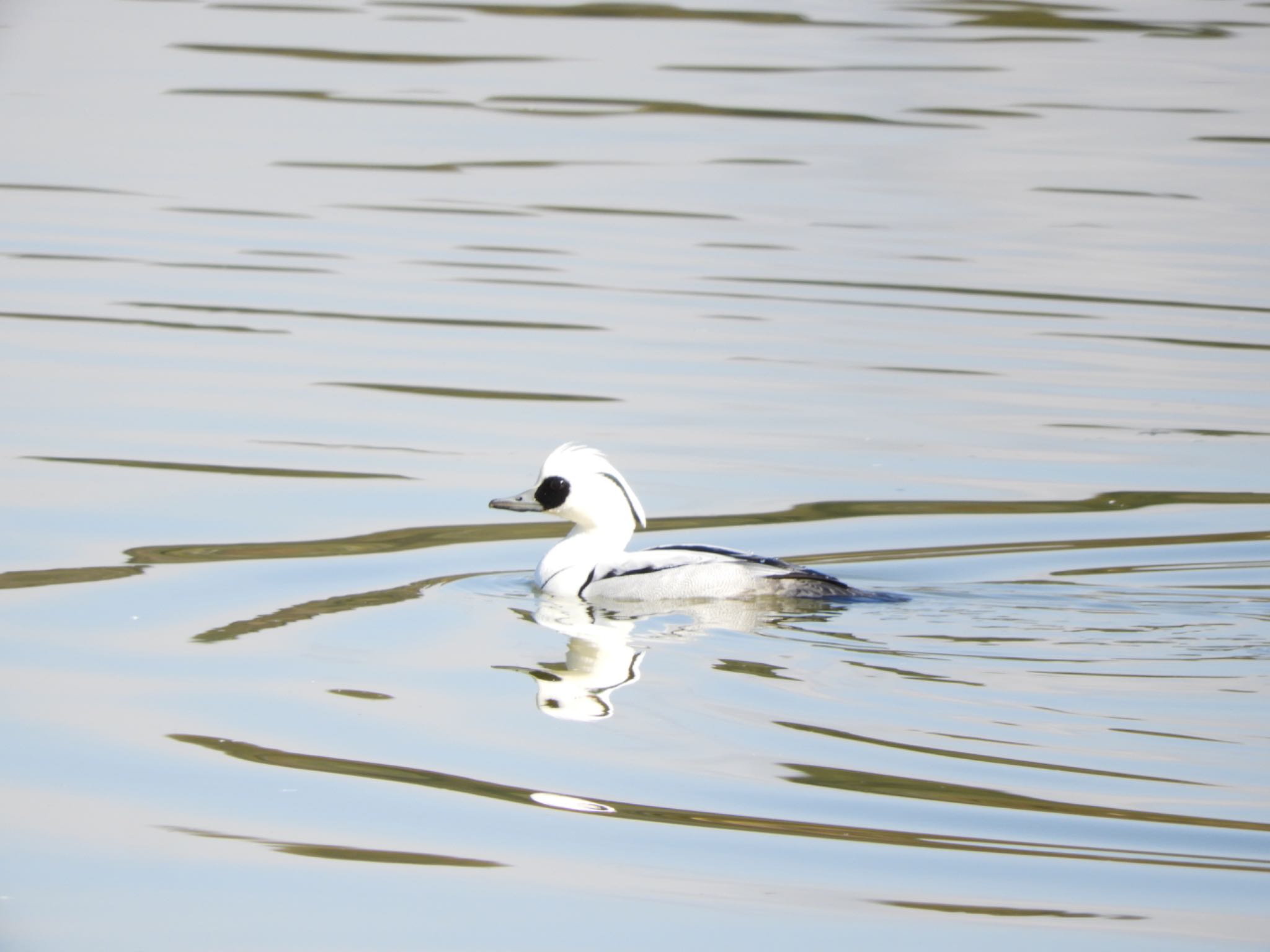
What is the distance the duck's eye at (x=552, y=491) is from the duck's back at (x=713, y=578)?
1.73 ft

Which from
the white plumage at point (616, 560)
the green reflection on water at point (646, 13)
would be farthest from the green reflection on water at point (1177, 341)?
the green reflection on water at point (646, 13)

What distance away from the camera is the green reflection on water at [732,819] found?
605 centimetres

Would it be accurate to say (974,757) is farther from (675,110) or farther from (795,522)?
(675,110)

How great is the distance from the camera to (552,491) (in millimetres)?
9773

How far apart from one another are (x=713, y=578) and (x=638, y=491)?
78.2 inches

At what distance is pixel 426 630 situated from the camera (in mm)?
8562

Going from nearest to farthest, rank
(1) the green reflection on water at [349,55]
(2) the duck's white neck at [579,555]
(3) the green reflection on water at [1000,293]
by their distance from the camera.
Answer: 1. (2) the duck's white neck at [579,555]
2. (3) the green reflection on water at [1000,293]
3. (1) the green reflection on water at [349,55]

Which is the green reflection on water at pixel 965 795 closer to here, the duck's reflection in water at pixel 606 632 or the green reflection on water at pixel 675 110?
the duck's reflection in water at pixel 606 632

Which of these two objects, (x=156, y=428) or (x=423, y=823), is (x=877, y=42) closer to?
(x=156, y=428)

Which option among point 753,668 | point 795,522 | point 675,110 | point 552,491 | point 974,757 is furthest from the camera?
point 675,110

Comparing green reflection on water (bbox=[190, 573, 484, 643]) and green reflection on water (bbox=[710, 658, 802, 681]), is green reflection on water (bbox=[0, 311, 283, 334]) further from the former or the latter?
green reflection on water (bbox=[710, 658, 802, 681])

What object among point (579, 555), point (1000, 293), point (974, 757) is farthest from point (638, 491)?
point (1000, 293)

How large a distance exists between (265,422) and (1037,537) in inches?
167

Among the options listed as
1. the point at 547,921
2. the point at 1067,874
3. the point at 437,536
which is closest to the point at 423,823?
the point at 547,921
